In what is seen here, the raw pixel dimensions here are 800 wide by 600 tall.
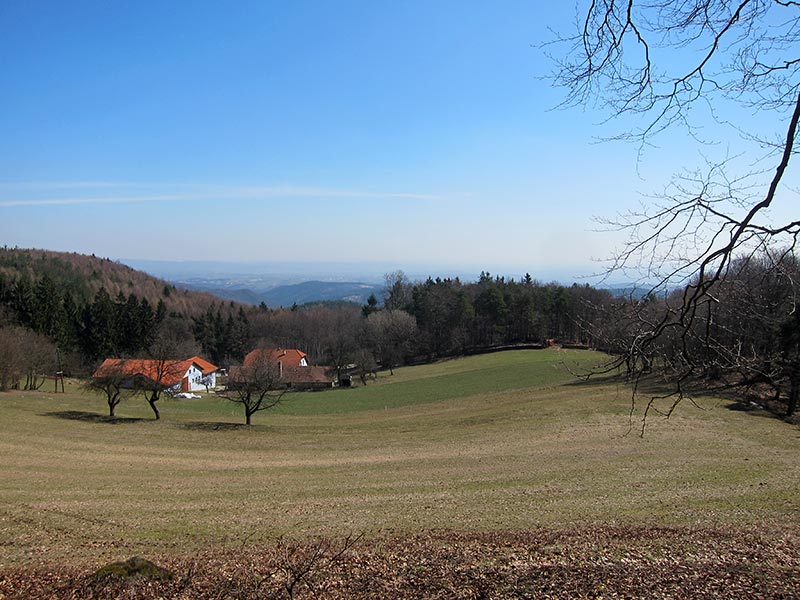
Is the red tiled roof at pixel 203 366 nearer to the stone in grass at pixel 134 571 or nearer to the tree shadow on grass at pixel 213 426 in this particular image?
the tree shadow on grass at pixel 213 426

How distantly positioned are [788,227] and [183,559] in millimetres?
10664

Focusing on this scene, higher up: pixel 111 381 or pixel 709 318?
pixel 709 318

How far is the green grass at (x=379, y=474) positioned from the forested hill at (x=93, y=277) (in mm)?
81620

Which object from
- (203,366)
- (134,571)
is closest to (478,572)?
(134,571)

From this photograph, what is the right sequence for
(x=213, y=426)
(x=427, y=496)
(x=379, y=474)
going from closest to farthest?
1. (x=427, y=496)
2. (x=379, y=474)
3. (x=213, y=426)

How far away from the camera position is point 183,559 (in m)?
10.0

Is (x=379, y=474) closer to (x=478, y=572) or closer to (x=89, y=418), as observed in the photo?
(x=478, y=572)

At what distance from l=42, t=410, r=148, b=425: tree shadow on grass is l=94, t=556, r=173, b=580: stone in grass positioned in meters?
32.6

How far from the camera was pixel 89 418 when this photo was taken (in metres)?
37.6

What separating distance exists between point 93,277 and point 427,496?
142m

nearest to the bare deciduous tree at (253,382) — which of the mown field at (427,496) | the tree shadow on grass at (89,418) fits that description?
the mown field at (427,496)

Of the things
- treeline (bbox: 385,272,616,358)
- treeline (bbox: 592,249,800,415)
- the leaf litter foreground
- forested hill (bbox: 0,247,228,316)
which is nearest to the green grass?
treeline (bbox: 592,249,800,415)

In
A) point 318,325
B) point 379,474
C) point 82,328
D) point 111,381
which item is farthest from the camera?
point 318,325

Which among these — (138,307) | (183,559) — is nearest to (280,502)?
(183,559)
